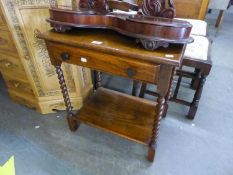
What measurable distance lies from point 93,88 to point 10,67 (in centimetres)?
66

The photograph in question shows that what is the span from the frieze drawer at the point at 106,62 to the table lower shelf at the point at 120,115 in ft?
1.34

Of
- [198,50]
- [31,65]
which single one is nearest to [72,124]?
[31,65]

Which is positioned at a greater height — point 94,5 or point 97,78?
point 94,5

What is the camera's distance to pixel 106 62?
0.84m

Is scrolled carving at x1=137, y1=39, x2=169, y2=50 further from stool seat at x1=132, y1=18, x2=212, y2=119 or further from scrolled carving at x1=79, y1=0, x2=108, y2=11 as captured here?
stool seat at x1=132, y1=18, x2=212, y2=119

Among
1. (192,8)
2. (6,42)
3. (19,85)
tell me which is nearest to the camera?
(6,42)

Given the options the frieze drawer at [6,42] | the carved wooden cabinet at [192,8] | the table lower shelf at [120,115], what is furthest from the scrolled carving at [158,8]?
the carved wooden cabinet at [192,8]

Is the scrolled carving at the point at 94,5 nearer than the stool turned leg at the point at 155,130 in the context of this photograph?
No

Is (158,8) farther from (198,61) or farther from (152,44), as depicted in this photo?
(198,61)

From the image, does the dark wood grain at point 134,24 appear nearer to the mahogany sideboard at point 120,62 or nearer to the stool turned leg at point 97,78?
the mahogany sideboard at point 120,62

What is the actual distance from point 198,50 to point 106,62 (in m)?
0.77

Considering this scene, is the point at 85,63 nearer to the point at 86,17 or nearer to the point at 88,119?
the point at 86,17

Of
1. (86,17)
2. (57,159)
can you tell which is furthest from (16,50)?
(57,159)

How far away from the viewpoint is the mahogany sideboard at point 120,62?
0.75 meters
